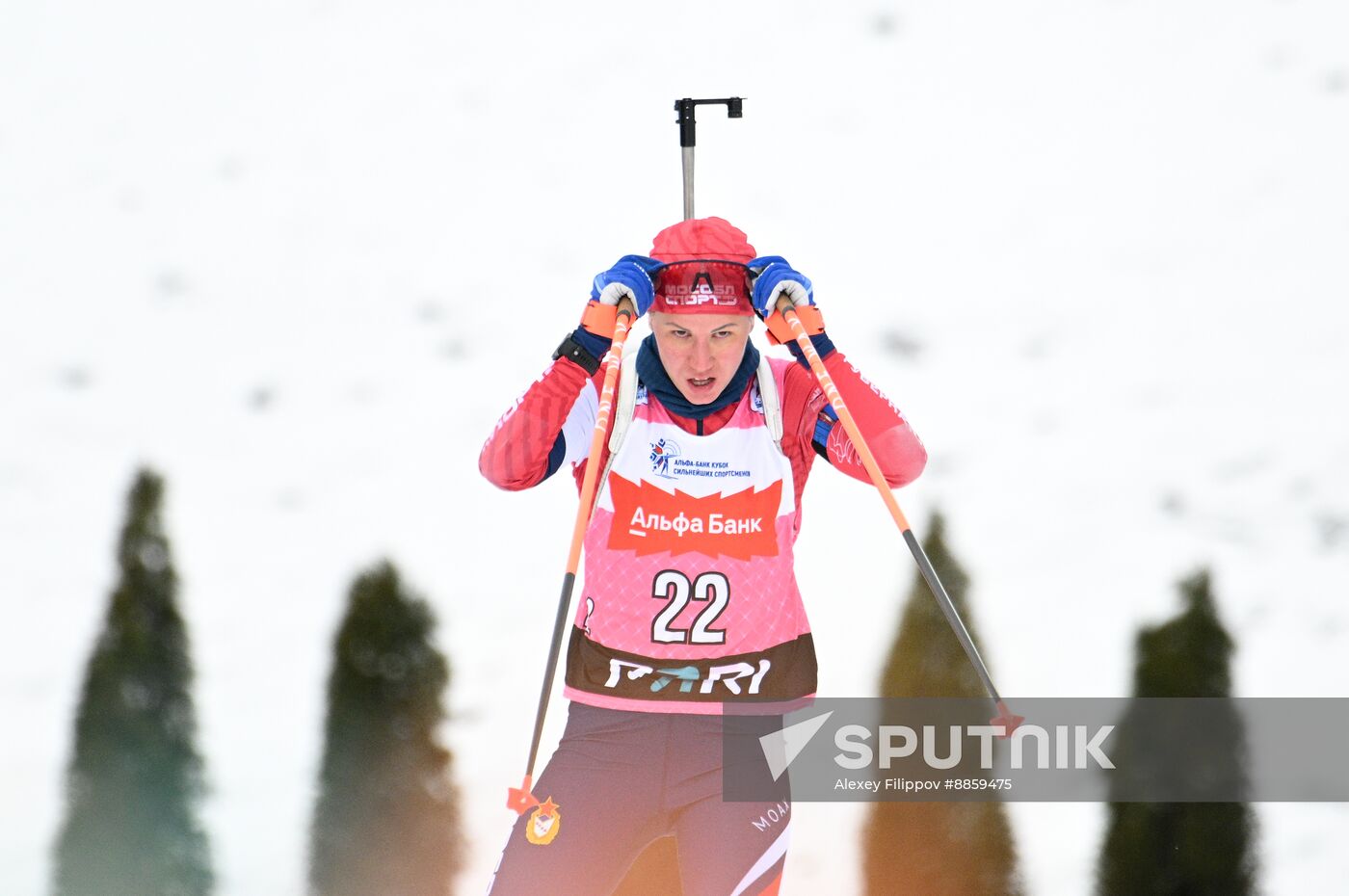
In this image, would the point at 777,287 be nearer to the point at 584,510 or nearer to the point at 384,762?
the point at 584,510

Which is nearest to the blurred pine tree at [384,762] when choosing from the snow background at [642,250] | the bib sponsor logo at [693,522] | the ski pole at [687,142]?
the snow background at [642,250]

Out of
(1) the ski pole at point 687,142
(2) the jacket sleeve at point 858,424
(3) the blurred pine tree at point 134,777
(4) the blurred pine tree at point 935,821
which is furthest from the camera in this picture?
(3) the blurred pine tree at point 134,777

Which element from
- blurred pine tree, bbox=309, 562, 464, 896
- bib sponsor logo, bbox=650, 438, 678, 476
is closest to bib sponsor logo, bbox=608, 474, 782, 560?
bib sponsor logo, bbox=650, 438, 678, 476

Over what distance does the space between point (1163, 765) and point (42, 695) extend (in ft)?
10.8

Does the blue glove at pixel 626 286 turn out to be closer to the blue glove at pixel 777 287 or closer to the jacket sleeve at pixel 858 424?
the blue glove at pixel 777 287

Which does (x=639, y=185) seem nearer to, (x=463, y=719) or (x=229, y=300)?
(x=229, y=300)

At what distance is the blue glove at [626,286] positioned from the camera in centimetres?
235

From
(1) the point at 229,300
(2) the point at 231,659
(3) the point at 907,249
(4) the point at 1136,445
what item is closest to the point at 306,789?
(2) the point at 231,659

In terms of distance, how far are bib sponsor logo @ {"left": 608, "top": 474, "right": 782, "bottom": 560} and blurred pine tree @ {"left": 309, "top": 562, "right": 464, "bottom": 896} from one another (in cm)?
158

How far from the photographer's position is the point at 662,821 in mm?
2434

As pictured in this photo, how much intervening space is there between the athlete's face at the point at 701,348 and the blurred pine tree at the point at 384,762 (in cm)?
169

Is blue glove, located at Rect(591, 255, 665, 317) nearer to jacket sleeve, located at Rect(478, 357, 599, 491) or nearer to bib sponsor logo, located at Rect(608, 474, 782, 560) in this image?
jacket sleeve, located at Rect(478, 357, 599, 491)

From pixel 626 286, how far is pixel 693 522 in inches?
17.6

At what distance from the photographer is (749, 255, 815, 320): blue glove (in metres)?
2.37
